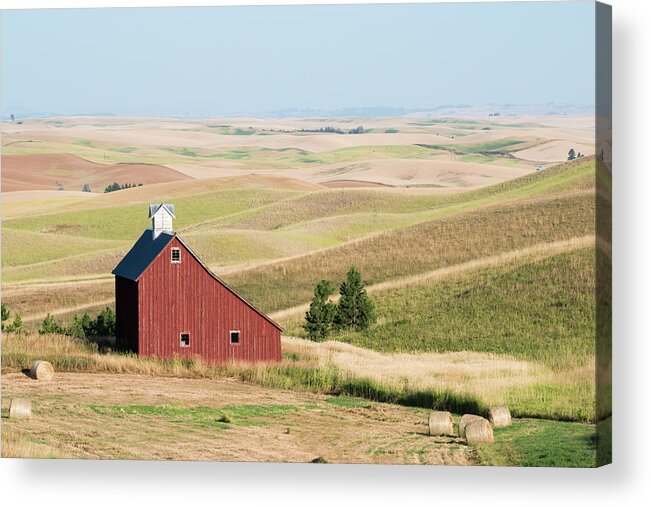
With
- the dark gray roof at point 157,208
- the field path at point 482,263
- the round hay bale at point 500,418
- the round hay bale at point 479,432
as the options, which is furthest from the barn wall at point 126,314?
the round hay bale at point 500,418

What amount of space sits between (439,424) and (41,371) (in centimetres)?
653

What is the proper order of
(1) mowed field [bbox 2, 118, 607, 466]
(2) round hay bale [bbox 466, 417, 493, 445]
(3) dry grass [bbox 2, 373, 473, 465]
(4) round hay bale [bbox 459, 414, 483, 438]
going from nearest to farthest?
(2) round hay bale [bbox 466, 417, 493, 445] < (4) round hay bale [bbox 459, 414, 483, 438] < (1) mowed field [bbox 2, 118, 607, 466] < (3) dry grass [bbox 2, 373, 473, 465]

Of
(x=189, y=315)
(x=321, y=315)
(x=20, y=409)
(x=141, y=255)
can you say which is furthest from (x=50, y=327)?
(x=321, y=315)

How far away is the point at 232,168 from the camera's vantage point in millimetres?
25562

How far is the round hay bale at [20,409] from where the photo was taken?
79.8 ft

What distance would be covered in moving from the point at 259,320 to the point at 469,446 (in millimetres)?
4209

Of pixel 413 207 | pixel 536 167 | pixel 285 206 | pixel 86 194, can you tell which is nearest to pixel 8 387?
pixel 86 194

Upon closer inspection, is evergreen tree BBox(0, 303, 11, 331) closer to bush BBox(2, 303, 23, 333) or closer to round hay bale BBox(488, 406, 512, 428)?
bush BBox(2, 303, 23, 333)

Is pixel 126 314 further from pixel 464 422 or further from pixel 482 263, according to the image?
pixel 464 422

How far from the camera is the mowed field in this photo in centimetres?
2328

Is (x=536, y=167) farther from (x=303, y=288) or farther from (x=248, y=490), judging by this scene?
(x=248, y=490)

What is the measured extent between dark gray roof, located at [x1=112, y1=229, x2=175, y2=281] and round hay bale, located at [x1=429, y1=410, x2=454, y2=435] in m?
5.19

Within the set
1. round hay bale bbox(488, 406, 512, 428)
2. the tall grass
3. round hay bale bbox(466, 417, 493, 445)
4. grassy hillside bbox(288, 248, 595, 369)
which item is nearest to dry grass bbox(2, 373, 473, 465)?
the tall grass

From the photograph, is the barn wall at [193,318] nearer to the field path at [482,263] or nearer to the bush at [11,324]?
the field path at [482,263]
